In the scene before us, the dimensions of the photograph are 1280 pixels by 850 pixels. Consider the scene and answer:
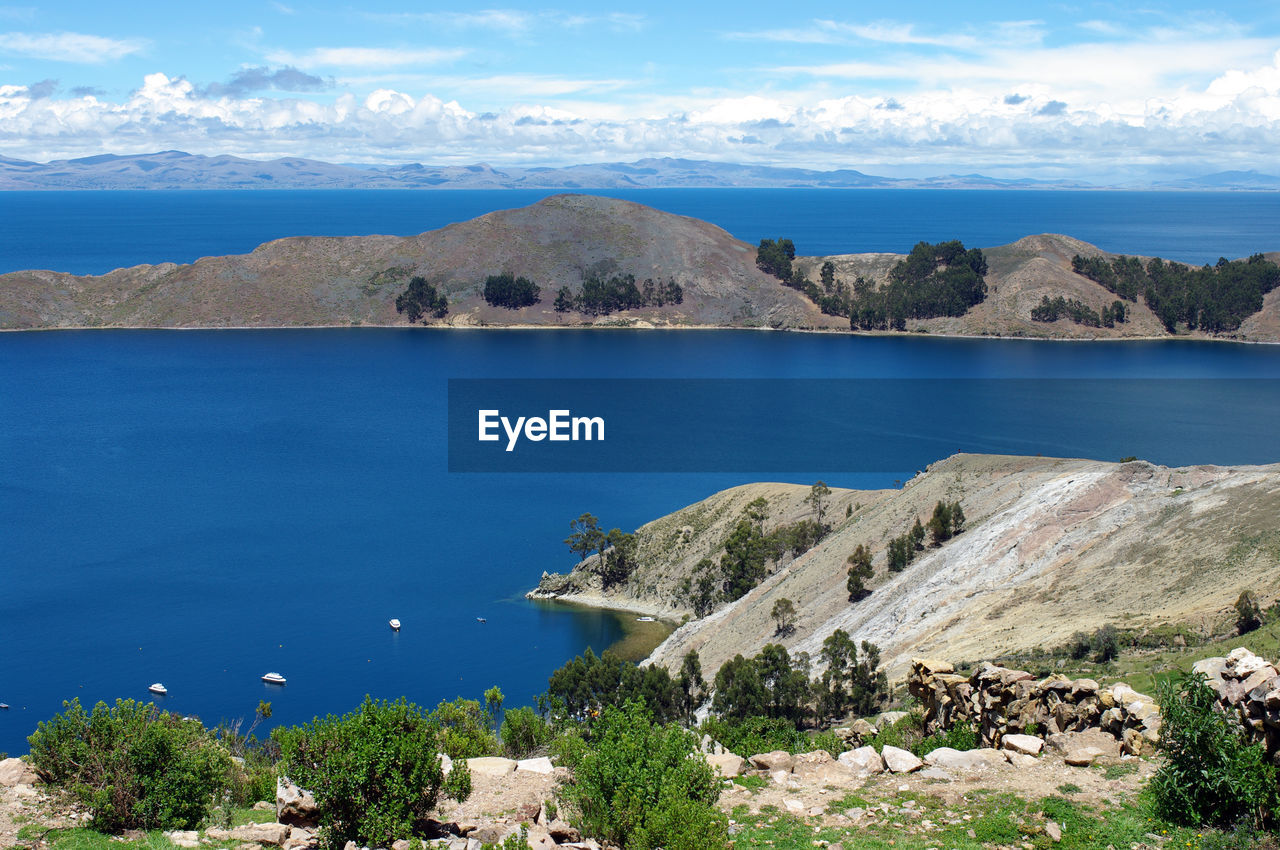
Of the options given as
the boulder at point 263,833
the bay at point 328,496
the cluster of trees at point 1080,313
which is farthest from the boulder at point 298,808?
the cluster of trees at point 1080,313

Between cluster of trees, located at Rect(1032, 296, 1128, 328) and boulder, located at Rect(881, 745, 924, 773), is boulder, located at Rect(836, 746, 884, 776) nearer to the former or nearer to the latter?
boulder, located at Rect(881, 745, 924, 773)

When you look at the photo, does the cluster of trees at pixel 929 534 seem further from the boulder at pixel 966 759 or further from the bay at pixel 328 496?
the boulder at pixel 966 759

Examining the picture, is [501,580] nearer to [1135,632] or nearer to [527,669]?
[527,669]

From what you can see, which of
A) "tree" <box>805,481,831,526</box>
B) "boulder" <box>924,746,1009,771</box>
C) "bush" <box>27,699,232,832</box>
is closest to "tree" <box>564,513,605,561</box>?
"tree" <box>805,481,831,526</box>

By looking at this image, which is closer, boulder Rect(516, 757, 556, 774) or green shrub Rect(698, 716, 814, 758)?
boulder Rect(516, 757, 556, 774)

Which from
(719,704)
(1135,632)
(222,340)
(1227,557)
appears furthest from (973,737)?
(222,340)

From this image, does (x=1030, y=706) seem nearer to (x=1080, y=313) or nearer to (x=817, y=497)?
(x=817, y=497)
